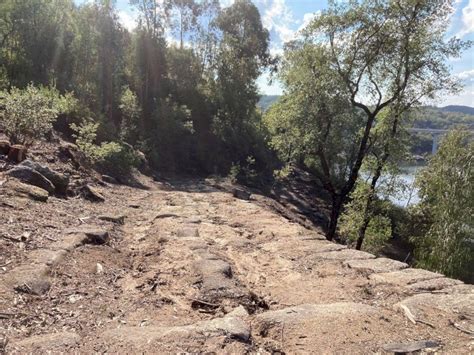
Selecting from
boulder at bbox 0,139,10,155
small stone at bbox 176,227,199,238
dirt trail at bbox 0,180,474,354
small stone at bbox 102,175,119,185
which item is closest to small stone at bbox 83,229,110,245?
A: dirt trail at bbox 0,180,474,354

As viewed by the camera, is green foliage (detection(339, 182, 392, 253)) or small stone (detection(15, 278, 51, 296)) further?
green foliage (detection(339, 182, 392, 253))

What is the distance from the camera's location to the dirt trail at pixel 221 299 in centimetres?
267

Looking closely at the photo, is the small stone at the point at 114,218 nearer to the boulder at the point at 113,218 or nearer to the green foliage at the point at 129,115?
the boulder at the point at 113,218

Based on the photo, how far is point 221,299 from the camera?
11.1ft

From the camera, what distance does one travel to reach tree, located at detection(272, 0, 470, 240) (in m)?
12.0

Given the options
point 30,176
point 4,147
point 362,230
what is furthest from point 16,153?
point 362,230

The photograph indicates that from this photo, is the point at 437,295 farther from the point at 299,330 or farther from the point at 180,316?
the point at 180,316

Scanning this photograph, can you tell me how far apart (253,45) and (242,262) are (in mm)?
27595

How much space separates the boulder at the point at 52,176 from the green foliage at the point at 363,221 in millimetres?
9143

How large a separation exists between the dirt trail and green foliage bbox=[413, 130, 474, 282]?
39.3 ft

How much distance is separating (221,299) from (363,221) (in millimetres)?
10588

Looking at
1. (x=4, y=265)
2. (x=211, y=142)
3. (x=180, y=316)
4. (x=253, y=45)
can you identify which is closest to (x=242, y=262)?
(x=180, y=316)

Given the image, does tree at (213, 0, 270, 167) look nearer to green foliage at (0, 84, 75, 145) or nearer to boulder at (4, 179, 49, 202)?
green foliage at (0, 84, 75, 145)

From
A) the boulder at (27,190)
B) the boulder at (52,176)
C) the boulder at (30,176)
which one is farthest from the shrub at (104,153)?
the boulder at (27,190)
